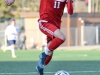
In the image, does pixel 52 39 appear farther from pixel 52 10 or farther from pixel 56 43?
pixel 52 10

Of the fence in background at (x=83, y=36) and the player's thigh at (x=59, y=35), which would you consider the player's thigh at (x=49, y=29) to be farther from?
the fence in background at (x=83, y=36)

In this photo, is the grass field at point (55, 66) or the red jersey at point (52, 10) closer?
the red jersey at point (52, 10)

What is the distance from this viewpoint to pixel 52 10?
8945 mm

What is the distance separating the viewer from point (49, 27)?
8844 mm

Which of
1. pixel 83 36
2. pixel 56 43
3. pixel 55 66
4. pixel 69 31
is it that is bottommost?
pixel 83 36

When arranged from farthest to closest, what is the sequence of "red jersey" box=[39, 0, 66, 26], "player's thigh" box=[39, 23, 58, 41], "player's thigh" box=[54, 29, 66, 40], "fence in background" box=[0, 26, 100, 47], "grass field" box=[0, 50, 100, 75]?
1. "fence in background" box=[0, 26, 100, 47]
2. "grass field" box=[0, 50, 100, 75]
3. "red jersey" box=[39, 0, 66, 26]
4. "player's thigh" box=[39, 23, 58, 41]
5. "player's thigh" box=[54, 29, 66, 40]

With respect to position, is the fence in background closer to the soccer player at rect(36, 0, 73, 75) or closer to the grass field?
the grass field

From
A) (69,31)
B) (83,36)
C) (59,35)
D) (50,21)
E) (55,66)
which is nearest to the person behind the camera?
(59,35)

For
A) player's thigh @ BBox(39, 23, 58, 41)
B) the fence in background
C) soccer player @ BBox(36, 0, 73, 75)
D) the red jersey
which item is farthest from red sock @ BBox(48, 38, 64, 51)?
the fence in background

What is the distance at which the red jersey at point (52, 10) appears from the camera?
894 cm

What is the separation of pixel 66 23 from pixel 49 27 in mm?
39568

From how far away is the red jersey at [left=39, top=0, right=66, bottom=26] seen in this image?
8.94 meters

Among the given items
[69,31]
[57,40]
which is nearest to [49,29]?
[57,40]

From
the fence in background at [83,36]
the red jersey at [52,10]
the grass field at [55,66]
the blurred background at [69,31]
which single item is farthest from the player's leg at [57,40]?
the fence in background at [83,36]
